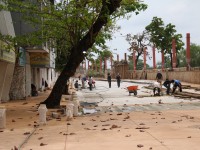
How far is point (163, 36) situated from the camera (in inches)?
2825

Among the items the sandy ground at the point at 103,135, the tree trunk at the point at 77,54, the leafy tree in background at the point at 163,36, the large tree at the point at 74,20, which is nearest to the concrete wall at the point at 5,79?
the large tree at the point at 74,20

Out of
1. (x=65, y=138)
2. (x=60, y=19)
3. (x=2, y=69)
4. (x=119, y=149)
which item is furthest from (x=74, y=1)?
(x=119, y=149)

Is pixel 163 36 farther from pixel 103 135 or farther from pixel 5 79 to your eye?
pixel 103 135

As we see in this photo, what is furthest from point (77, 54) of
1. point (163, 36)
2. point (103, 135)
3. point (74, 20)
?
point (163, 36)

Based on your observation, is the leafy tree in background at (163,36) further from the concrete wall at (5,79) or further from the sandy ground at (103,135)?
the sandy ground at (103,135)

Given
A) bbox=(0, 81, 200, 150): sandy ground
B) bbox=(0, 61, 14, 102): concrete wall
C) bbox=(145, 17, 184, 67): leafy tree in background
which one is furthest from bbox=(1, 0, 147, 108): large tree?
bbox=(145, 17, 184, 67): leafy tree in background

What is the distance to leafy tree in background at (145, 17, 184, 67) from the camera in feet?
230

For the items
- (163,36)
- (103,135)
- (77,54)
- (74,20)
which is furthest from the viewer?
(163,36)

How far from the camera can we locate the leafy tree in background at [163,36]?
70225 mm

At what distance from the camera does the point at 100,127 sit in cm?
1220

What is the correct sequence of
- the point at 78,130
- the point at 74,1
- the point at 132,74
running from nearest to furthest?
1. the point at 78,130
2. the point at 74,1
3. the point at 132,74

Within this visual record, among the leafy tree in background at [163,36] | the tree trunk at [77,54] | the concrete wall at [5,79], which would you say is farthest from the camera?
the leafy tree in background at [163,36]

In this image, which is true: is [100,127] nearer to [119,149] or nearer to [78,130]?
[78,130]

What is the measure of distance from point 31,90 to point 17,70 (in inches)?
191
